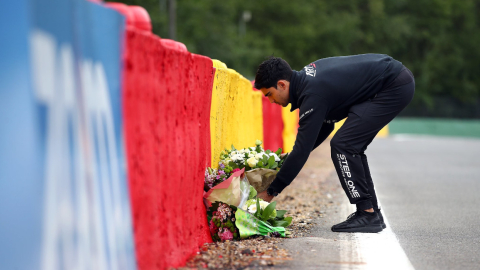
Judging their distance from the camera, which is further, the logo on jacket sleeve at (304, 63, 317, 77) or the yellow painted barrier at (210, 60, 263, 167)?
the yellow painted barrier at (210, 60, 263, 167)

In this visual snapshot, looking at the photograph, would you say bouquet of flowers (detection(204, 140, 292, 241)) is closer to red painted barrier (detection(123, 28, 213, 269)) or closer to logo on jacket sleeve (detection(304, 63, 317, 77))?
red painted barrier (detection(123, 28, 213, 269))

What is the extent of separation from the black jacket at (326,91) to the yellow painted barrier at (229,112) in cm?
80

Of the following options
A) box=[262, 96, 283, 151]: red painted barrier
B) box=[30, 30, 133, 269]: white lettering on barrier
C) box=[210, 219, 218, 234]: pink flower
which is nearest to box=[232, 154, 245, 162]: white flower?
box=[210, 219, 218, 234]: pink flower

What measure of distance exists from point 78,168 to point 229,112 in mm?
3876

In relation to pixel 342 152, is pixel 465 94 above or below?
above

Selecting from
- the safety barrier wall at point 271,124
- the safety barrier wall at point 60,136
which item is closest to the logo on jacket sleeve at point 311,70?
the safety barrier wall at point 60,136

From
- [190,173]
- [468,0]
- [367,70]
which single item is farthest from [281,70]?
[468,0]

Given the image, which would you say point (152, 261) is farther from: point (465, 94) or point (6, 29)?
point (465, 94)

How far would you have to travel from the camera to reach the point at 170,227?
13.5 feet

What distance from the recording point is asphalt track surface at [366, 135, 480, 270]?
15.9 feet

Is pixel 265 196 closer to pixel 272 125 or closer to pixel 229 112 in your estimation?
pixel 229 112

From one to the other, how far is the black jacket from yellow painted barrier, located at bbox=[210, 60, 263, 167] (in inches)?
31.5

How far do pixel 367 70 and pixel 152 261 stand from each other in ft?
8.68

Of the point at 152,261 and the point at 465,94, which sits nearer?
the point at 152,261
